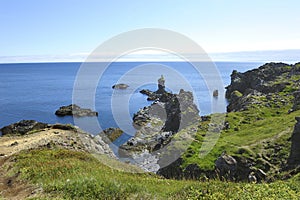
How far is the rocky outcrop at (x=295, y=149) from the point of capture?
37.0 m

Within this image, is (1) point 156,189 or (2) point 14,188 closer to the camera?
(1) point 156,189

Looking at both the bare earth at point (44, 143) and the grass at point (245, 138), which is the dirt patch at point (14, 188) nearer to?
the bare earth at point (44, 143)

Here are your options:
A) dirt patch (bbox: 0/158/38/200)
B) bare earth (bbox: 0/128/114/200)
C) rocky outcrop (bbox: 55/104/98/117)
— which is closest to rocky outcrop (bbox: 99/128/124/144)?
rocky outcrop (bbox: 55/104/98/117)

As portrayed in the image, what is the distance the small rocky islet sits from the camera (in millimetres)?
39344

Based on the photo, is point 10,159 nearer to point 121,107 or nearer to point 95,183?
point 95,183

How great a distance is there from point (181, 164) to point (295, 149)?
655 inches

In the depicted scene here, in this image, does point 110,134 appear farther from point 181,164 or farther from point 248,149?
point 248,149

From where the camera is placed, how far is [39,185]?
16922 mm

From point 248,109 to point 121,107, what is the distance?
60798 mm

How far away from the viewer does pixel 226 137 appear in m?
54.4

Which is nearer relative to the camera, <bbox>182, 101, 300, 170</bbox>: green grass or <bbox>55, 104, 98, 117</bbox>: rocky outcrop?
<bbox>182, 101, 300, 170</bbox>: green grass

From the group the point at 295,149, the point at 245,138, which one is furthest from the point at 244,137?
the point at 295,149

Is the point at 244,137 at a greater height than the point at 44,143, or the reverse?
the point at 44,143

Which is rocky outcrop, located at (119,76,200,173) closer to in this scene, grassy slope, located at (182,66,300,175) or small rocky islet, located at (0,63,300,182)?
small rocky islet, located at (0,63,300,182)
